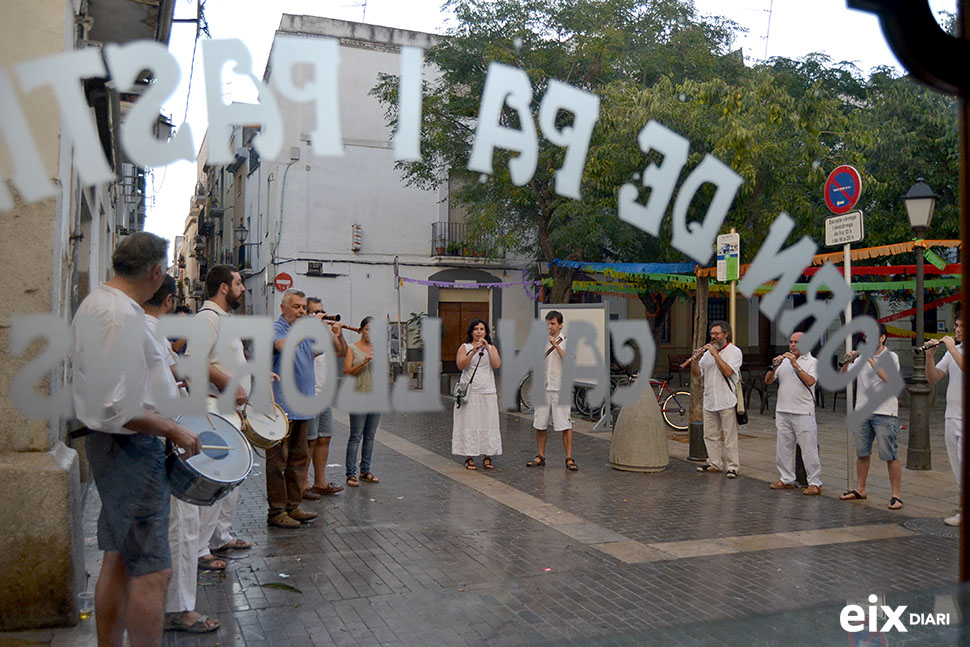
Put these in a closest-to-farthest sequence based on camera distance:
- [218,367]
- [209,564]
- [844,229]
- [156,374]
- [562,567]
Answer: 1. [156,374]
2. [218,367]
3. [209,564]
4. [562,567]
5. [844,229]

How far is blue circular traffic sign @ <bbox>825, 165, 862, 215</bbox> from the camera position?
256 inches

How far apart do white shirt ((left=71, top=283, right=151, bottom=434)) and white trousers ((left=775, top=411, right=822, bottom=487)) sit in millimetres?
6219

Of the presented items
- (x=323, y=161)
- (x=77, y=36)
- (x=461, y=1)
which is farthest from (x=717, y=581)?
(x=77, y=36)

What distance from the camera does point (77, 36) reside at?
522cm

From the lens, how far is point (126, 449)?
326 cm

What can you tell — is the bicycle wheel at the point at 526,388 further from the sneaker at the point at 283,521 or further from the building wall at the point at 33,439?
the building wall at the point at 33,439

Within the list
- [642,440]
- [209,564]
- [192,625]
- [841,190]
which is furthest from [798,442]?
[192,625]

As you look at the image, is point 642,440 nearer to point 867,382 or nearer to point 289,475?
point 867,382

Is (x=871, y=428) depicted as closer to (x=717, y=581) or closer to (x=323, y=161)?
(x=717, y=581)

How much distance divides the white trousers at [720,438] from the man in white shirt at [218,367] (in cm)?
511

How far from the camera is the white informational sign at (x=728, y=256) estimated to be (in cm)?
547

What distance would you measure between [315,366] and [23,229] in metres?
1.82

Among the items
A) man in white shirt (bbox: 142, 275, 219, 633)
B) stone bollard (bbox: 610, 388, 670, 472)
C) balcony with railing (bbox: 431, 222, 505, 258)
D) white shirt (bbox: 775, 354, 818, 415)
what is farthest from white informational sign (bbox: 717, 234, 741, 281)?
man in white shirt (bbox: 142, 275, 219, 633)

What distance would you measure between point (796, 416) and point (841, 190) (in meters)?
2.26
